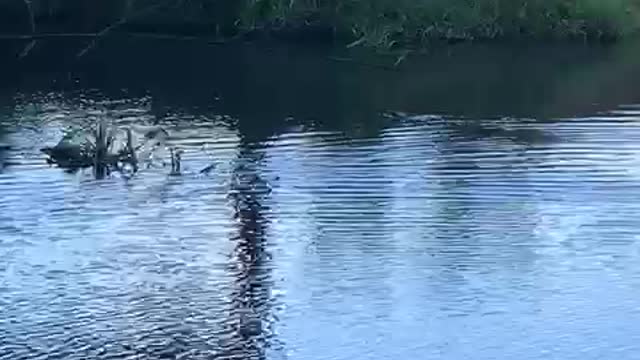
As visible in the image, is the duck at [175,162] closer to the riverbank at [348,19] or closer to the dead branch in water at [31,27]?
the dead branch in water at [31,27]

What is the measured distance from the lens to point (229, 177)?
42.4 feet

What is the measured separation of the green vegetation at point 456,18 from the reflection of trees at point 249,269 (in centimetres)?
1066

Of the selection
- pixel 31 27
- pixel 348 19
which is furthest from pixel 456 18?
pixel 31 27

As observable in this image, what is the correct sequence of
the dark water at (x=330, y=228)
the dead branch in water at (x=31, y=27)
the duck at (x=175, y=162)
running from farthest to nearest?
1. the dead branch in water at (x=31, y=27)
2. the duck at (x=175, y=162)
3. the dark water at (x=330, y=228)

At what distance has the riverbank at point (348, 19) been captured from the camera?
78.8 feet

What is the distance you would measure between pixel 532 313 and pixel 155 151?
20.2ft

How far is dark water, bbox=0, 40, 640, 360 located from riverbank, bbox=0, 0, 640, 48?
200 inches

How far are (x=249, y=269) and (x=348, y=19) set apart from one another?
581 inches

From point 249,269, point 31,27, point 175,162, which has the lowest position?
point 249,269

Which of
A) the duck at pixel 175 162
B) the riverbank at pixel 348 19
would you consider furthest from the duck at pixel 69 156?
the riverbank at pixel 348 19

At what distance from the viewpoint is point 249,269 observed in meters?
9.82

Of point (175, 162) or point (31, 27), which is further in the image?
point (31, 27)

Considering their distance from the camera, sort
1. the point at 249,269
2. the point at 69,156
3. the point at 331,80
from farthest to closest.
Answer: the point at 331,80
the point at 69,156
the point at 249,269

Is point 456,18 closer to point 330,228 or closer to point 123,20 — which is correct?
point 123,20
